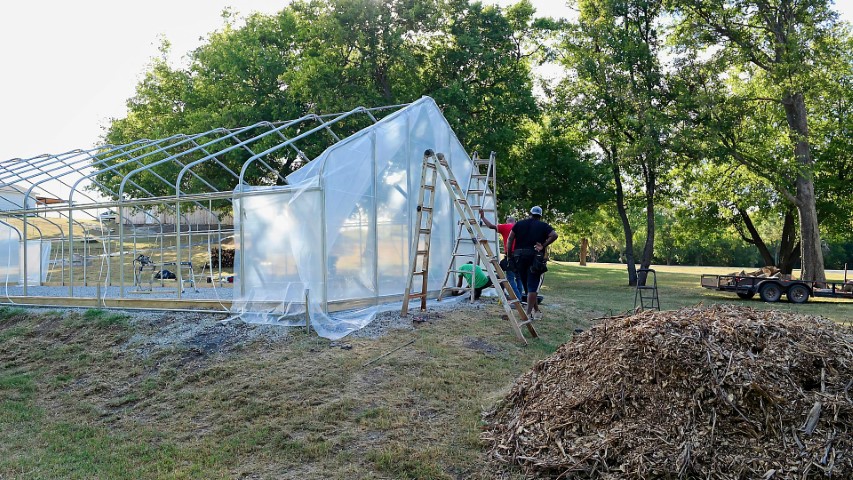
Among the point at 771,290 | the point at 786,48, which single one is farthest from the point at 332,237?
the point at 786,48

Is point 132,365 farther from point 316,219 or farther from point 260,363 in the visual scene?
point 316,219

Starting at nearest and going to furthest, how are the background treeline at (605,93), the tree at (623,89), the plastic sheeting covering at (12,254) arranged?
1. the plastic sheeting covering at (12,254)
2. the background treeline at (605,93)
3. the tree at (623,89)

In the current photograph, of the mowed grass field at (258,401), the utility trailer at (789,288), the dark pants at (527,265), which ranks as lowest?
the mowed grass field at (258,401)

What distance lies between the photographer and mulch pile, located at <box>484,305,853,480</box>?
3789 millimetres

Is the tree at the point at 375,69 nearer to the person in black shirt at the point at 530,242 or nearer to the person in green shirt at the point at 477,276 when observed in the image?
the person in green shirt at the point at 477,276

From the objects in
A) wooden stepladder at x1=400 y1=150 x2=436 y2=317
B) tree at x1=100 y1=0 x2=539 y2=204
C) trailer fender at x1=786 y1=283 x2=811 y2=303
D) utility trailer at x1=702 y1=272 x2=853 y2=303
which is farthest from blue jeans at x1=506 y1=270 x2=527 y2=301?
trailer fender at x1=786 y1=283 x2=811 y2=303

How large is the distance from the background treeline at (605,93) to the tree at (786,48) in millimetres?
54

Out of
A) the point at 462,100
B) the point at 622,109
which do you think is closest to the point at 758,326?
the point at 462,100

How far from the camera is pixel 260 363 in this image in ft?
24.0

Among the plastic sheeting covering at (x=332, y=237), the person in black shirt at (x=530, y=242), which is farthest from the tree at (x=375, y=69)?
the person in black shirt at (x=530, y=242)

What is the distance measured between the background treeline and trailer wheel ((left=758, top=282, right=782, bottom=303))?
8.60ft

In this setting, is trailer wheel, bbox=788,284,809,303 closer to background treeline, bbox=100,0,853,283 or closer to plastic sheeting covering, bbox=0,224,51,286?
background treeline, bbox=100,0,853,283

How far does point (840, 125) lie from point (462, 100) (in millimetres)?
13641

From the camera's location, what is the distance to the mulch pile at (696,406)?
3789mm
